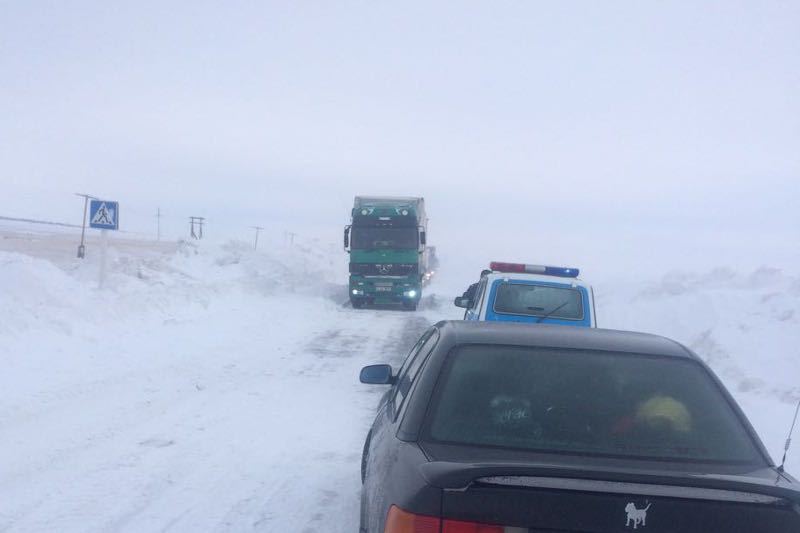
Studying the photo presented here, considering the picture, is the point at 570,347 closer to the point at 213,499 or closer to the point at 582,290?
the point at 213,499

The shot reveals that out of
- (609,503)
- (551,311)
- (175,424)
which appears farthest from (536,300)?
(609,503)

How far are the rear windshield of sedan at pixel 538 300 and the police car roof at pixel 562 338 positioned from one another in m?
5.21

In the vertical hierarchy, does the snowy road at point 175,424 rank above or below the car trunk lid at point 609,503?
below

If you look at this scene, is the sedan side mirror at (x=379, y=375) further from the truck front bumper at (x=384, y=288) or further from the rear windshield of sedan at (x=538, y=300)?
the truck front bumper at (x=384, y=288)

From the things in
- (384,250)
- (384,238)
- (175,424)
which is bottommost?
(175,424)

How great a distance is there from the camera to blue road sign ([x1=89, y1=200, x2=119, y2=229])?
1523 cm

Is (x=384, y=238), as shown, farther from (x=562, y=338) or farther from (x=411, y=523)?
(x=411, y=523)

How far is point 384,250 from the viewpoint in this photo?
24016 millimetres

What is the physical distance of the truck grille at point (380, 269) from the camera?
23969 mm

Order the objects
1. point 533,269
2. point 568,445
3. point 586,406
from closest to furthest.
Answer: point 568,445 → point 586,406 → point 533,269

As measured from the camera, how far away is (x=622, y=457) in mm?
3211

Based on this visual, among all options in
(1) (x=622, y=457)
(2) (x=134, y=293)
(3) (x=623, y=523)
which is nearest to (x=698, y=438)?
(1) (x=622, y=457)

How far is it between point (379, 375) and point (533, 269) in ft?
18.6

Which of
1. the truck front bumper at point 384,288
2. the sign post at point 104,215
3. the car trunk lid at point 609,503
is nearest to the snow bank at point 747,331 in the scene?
the car trunk lid at point 609,503
